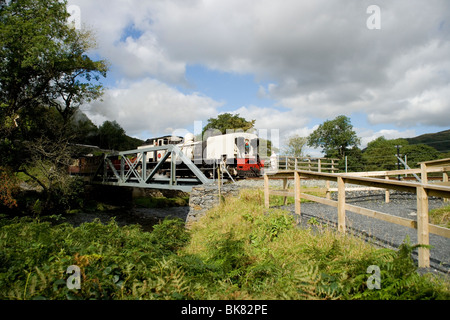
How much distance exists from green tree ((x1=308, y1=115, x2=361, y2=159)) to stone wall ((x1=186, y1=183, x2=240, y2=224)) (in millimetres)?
39328

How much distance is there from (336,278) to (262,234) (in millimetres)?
2680

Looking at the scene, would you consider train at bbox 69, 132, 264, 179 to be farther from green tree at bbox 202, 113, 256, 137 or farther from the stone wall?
green tree at bbox 202, 113, 256, 137

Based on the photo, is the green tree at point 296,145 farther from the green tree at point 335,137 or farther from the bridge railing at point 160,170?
the bridge railing at point 160,170

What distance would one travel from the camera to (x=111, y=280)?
9.39 feet

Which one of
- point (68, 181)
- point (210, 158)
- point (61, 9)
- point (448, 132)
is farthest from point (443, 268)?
point (448, 132)

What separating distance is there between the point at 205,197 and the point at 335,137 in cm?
4423

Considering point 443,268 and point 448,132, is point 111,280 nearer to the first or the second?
point 443,268

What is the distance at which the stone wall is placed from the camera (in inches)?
376

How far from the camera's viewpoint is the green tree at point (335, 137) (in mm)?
47188

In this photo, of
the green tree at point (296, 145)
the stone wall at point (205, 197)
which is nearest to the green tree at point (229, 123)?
the green tree at point (296, 145)

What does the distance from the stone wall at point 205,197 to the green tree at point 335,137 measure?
39.3 metres

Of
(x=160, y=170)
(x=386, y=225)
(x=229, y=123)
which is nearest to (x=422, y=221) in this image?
(x=386, y=225)

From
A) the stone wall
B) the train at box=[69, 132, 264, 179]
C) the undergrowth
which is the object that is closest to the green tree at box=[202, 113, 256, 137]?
the train at box=[69, 132, 264, 179]

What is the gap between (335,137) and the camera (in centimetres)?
4812
